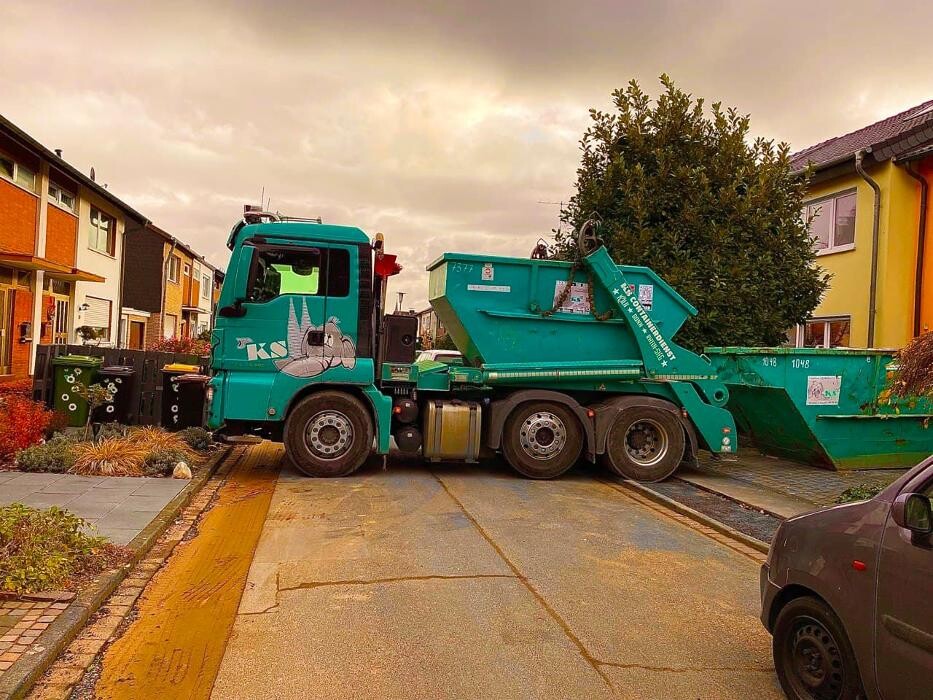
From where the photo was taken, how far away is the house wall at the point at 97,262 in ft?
75.0

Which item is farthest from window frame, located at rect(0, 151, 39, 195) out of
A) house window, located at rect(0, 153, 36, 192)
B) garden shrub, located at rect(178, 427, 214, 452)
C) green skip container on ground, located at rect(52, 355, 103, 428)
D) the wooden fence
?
garden shrub, located at rect(178, 427, 214, 452)

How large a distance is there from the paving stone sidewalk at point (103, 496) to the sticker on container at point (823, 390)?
793 cm

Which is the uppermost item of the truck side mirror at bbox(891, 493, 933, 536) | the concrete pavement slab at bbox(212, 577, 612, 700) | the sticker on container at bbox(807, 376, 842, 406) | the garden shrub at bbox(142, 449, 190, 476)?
the sticker on container at bbox(807, 376, 842, 406)

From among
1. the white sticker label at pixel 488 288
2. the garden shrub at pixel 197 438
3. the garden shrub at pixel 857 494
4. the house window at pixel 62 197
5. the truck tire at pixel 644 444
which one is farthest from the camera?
the house window at pixel 62 197

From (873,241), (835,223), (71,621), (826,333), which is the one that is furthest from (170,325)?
(71,621)

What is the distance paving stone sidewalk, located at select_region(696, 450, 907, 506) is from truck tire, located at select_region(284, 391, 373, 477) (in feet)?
16.0

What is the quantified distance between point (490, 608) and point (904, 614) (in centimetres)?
253

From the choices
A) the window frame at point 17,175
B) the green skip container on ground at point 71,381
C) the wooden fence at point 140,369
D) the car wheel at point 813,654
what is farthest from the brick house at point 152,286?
the car wheel at point 813,654

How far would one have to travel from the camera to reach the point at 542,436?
10.1 m

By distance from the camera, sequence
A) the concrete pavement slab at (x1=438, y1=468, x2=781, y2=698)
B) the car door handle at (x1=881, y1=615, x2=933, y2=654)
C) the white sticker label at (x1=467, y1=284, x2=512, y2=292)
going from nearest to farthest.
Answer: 1. the car door handle at (x1=881, y1=615, x2=933, y2=654)
2. the concrete pavement slab at (x1=438, y1=468, x2=781, y2=698)
3. the white sticker label at (x1=467, y1=284, x2=512, y2=292)

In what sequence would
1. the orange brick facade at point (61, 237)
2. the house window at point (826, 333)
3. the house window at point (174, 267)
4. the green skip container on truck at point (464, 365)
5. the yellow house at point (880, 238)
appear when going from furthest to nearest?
1. the house window at point (174, 267)
2. the orange brick facade at point (61, 237)
3. the house window at point (826, 333)
4. the yellow house at point (880, 238)
5. the green skip container on truck at point (464, 365)

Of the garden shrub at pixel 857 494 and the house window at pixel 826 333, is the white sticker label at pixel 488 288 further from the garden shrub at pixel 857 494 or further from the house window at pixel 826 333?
the house window at pixel 826 333

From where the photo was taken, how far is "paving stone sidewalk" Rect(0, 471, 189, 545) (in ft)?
21.4

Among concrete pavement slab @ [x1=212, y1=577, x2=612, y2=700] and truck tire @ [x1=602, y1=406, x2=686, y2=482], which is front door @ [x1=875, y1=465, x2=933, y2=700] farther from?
truck tire @ [x1=602, y1=406, x2=686, y2=482]
